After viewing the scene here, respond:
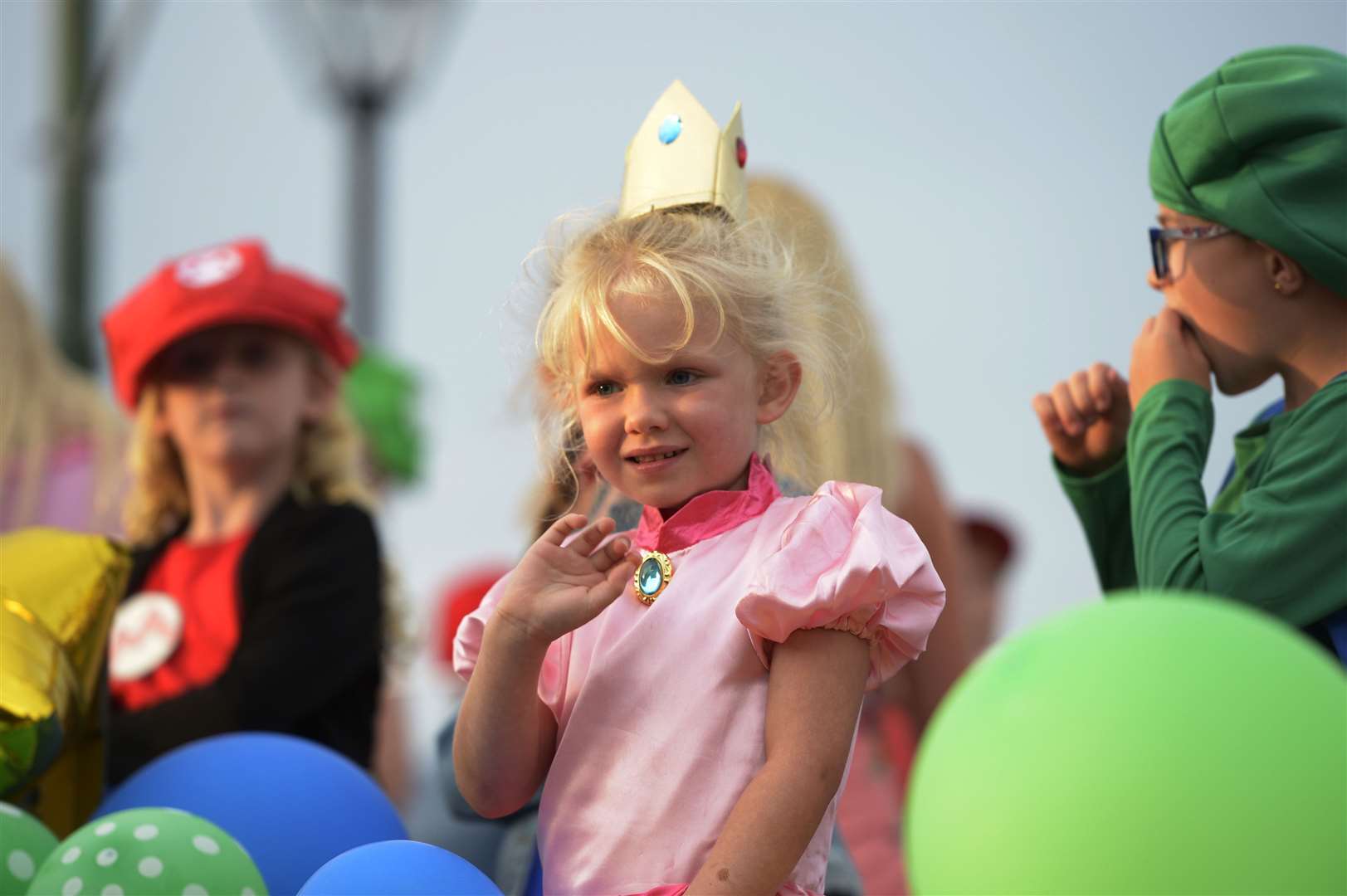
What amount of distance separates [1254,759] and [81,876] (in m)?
1.47

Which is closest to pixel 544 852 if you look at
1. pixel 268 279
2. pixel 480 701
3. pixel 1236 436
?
pixel 480 701

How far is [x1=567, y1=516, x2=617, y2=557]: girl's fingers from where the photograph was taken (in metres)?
2.13

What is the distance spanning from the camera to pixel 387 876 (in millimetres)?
1943

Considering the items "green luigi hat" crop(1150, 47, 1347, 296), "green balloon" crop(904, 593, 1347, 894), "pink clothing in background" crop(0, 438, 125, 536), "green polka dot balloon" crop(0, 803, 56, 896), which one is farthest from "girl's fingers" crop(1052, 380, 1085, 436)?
"pink clothing in background" crop(0, 438, 125, 536)

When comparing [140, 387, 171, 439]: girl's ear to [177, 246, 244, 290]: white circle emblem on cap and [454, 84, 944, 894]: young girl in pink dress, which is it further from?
[454, 84, 944, 894]: young girl in pink dress

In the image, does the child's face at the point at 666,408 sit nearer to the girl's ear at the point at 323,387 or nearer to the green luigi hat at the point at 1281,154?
the green luigi hat at the point at 1281,154

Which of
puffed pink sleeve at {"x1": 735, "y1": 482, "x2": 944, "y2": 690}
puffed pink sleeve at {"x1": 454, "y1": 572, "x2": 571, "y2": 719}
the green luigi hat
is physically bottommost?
puffed pink sleeve at {"x1": 454, "y1": 572, "x2": 571, "y2": 719}

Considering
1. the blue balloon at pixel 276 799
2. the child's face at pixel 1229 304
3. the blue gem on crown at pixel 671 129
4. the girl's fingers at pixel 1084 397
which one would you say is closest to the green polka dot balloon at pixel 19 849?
the blue balloon at pixel 276 799

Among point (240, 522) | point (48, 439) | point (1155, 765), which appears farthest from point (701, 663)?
point (48, 439)

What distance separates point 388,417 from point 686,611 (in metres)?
5.16

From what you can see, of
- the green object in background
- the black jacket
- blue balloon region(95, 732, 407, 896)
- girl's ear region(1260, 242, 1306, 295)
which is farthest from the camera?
the green object in background

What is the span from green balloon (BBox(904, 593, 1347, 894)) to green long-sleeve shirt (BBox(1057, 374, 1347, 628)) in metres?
0.61

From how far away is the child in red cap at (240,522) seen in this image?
3293mm

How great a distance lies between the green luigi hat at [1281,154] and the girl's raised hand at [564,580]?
1.06m
